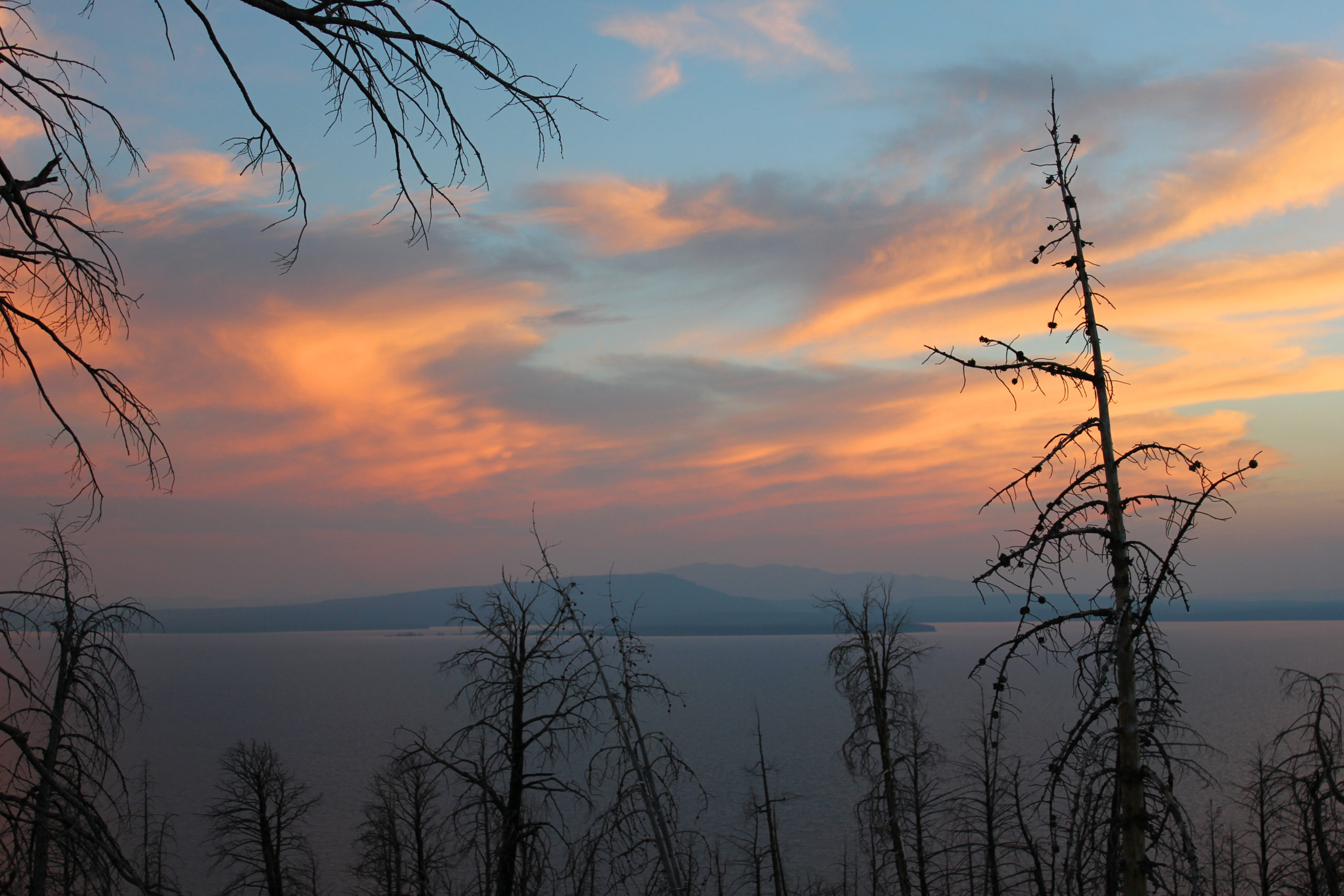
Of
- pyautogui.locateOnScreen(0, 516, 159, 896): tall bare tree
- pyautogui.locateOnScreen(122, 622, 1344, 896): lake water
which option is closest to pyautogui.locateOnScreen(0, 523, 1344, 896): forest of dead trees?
pyautogui.locateOnScreen(0, 516, 159, 896): tall bare tree

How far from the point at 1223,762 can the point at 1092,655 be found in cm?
8436

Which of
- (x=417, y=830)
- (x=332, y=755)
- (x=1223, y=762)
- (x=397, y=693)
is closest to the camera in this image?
(x=417, y=830)

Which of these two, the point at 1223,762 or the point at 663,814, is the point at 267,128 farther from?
the point at 1223,762

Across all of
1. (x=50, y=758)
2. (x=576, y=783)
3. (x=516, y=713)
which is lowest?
(x=576, y=783)

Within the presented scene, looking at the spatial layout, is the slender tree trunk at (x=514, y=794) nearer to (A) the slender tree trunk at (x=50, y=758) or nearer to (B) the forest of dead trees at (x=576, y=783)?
(B) the forest of dead trees at (x=576, y=783)

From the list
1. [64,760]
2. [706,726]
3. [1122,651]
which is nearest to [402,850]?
[64,760]

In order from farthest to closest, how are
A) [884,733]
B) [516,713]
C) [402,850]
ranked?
[402,850] → [884,733] → [516,713]

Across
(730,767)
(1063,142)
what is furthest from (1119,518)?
(730,767)

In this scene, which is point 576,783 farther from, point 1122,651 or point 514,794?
point 1122,651

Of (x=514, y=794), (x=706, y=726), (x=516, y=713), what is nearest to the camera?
(x=514, y=794)

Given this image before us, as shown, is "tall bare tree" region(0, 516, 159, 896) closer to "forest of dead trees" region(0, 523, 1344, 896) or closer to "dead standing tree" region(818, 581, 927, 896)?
"forest of dead trees" region(0, 523, 1344, 896)

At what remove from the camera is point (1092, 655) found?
6.41 meters

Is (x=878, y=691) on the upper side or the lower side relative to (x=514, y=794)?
upper

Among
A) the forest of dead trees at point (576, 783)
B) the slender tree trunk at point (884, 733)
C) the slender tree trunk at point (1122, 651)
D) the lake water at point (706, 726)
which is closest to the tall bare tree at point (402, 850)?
the forest of dead trees at point (576, 783)
